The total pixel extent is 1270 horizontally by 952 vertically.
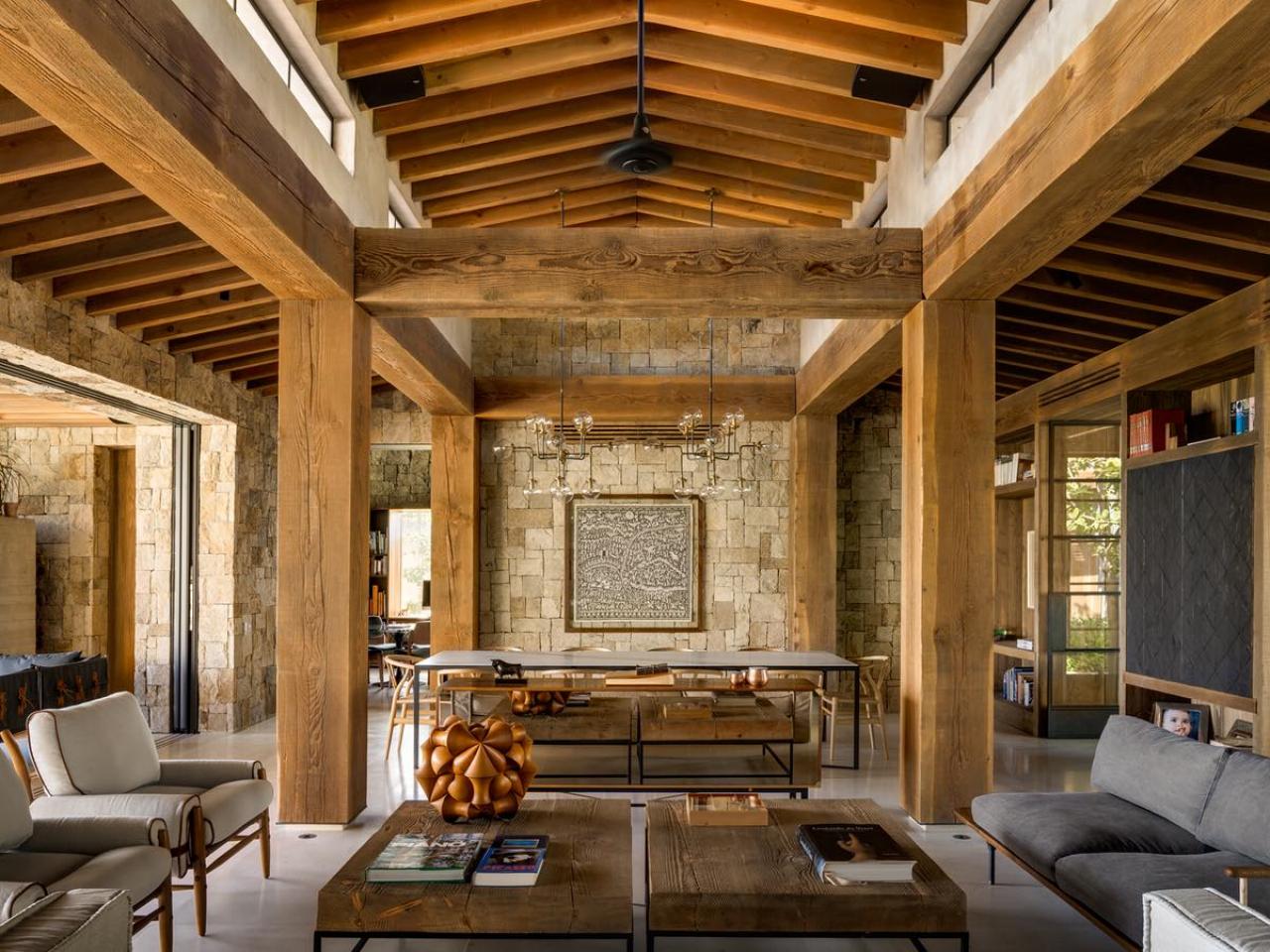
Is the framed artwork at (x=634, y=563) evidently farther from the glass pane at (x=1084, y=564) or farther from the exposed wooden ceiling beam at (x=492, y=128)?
the exposed wooden ceiling beam at (x=492, y=128)

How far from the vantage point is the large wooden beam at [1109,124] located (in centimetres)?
268

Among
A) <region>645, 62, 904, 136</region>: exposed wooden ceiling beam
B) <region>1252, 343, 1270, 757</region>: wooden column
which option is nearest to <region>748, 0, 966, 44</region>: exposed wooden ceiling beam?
<region>645, 62, 904, 136</region>: exposed wooden ceiling beam

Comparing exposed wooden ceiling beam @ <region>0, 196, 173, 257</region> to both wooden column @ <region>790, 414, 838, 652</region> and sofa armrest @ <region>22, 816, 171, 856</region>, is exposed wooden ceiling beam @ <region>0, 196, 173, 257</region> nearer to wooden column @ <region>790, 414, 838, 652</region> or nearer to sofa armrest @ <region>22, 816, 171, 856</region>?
sofa armrest @ <region>22, 816, 171, 856</region>

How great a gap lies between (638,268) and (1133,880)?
351 centimetres

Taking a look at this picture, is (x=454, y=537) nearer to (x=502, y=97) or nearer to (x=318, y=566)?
(x=318, y=566)

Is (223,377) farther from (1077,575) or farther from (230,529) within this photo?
(1077,575)

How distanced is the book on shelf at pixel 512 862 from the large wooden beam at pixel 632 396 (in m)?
6.31

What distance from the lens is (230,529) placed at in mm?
8453

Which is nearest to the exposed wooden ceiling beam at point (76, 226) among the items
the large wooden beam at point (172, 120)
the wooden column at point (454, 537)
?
the large wooden beam at point (172, 120)

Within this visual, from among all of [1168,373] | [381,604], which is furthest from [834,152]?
[381,604]

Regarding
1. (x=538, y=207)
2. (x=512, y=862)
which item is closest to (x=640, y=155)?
Answer: (x=538, y=207)

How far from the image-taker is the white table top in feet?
21.6

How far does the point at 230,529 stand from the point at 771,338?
17.4 feet

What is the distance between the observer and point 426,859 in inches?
126
